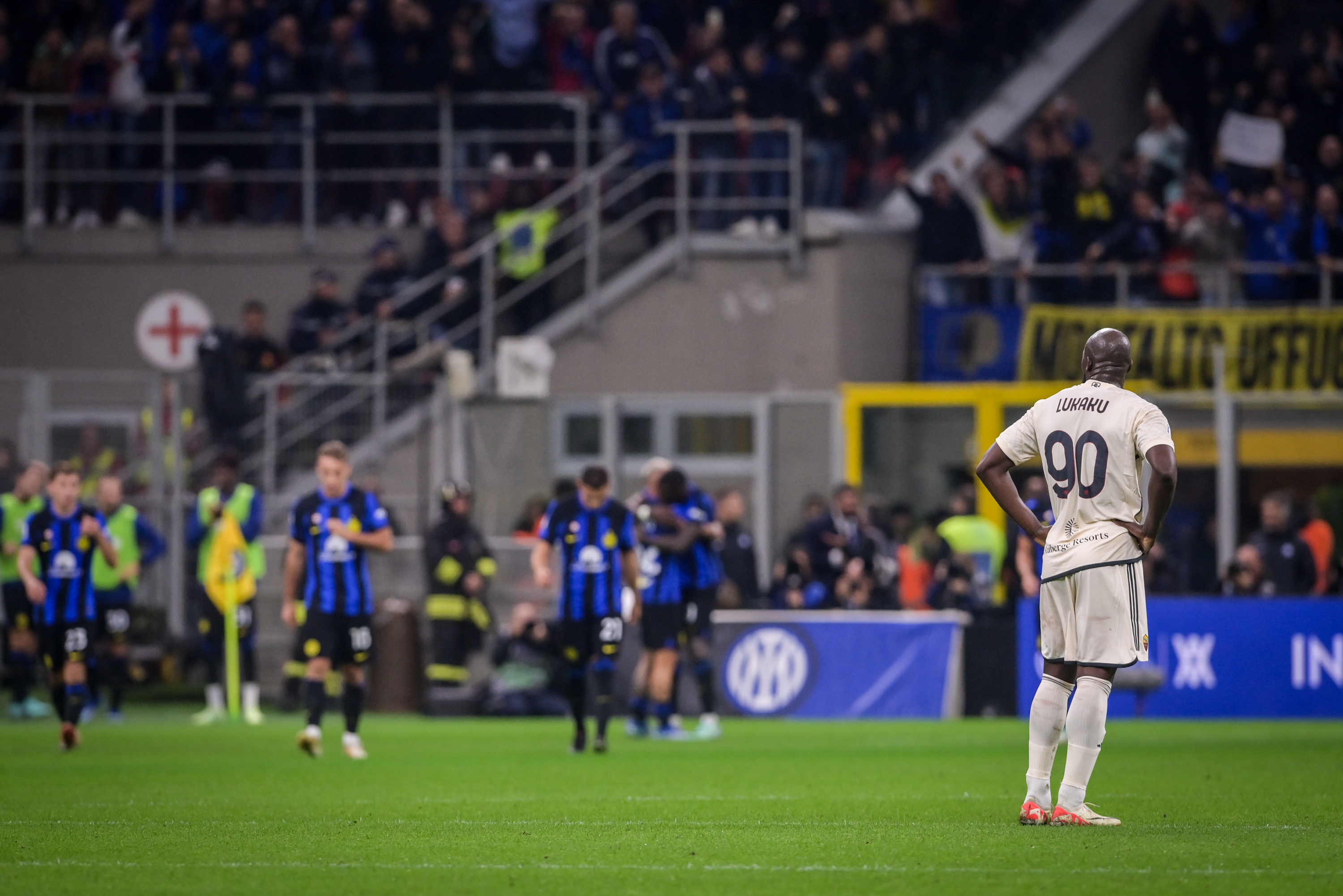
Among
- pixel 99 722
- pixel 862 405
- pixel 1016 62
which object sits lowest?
Answer: pixel 99 722

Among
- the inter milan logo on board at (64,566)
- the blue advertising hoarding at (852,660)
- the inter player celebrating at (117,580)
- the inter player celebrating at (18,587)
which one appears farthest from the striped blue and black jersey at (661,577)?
the inter player celebrating at (18,587)

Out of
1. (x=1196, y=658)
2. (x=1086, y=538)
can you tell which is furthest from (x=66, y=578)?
(x=1196, y=658)

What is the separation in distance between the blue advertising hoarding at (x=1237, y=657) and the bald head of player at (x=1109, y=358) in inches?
398

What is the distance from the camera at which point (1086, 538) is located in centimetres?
921

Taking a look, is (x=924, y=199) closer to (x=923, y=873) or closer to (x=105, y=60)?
(x=105, y=60)

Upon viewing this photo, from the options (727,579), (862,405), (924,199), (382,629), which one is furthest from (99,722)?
(924,199)

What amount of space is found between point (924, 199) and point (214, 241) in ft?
26.7

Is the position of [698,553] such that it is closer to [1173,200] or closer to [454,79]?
[1173,200]

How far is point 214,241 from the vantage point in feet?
82.1

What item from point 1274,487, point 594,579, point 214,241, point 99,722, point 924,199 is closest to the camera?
point 594,579

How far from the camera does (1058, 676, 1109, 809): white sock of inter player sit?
9180 mm

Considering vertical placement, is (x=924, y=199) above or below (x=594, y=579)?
above

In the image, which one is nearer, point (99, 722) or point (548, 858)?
point (548, 858)

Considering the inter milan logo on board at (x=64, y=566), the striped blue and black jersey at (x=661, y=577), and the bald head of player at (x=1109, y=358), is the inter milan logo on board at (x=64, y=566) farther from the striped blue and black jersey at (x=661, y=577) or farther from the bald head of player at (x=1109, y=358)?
the bald head of player at (x=1109, y=358)
